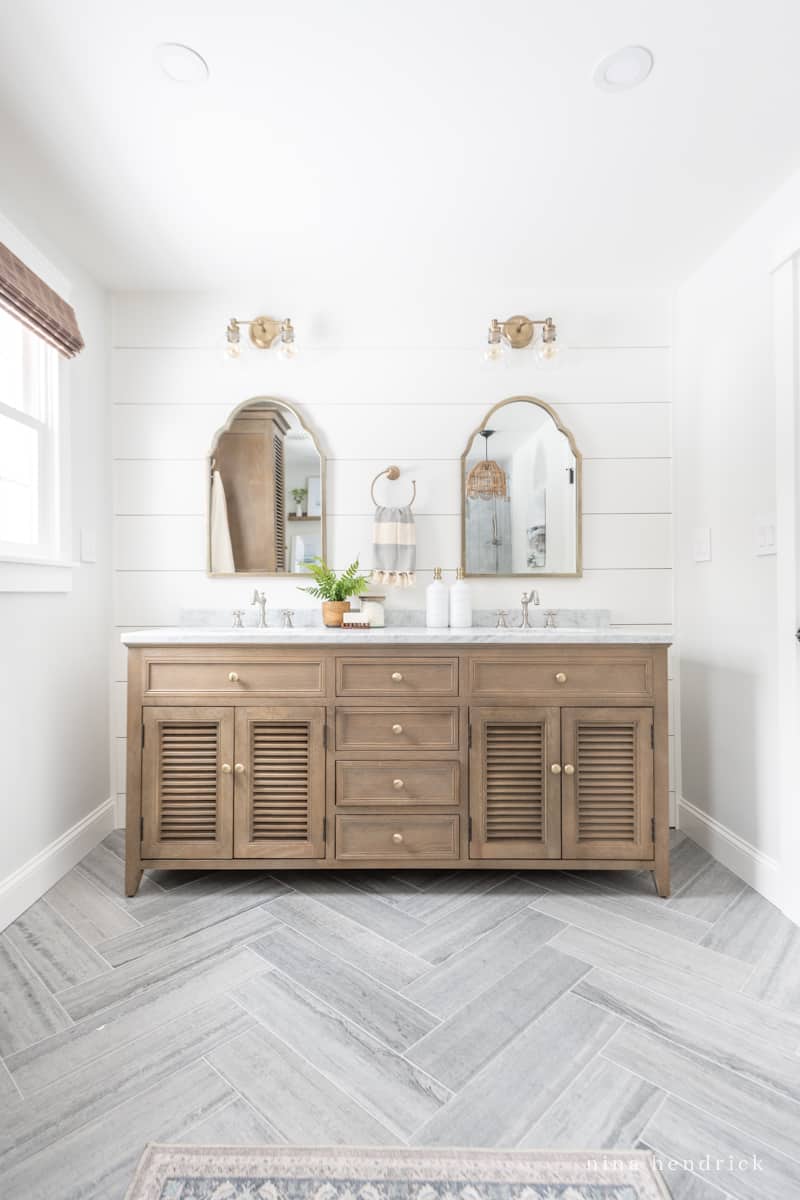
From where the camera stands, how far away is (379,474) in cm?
271

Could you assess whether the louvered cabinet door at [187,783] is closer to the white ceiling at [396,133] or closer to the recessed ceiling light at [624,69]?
the white ceiling at [396,133]

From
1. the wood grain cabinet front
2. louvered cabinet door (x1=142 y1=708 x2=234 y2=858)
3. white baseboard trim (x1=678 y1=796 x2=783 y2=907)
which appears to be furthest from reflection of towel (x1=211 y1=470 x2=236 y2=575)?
white baseboard trim (x1=678 y1=796 x2=783 y2=907)

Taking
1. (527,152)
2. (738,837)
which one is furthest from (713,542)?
(527,152)

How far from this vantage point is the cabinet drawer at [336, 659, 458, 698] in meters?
2.12

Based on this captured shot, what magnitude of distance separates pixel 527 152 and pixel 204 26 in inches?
36.8

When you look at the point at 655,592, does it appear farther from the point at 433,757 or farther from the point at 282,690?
the point at 282,690

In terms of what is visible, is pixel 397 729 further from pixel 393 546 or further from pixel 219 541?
pixel 219 541

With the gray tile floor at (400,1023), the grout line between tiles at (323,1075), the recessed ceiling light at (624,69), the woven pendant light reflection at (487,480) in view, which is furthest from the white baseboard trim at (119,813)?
the recessed ceiling light at (624,69)

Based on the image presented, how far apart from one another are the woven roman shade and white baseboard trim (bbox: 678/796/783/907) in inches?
117

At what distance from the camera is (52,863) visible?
220 cm

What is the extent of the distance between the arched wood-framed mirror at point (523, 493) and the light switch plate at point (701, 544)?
45 centimetres

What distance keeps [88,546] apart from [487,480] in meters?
1.68

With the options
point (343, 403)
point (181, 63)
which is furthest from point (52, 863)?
point (181, 63)

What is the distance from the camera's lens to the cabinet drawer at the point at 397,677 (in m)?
2.12
